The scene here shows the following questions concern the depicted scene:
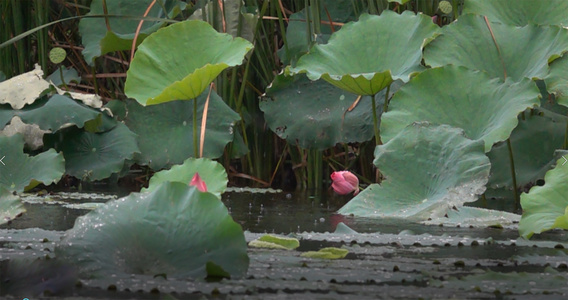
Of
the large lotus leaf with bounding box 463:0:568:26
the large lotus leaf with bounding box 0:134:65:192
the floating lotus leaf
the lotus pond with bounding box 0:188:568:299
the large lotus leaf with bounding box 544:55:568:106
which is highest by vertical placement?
the large lotus leaf with bounding box 463:0:568:26

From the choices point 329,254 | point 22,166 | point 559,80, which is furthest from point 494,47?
point 22,166

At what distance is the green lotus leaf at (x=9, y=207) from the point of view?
71.9 inches

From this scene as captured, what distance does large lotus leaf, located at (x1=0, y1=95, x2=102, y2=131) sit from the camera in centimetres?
310

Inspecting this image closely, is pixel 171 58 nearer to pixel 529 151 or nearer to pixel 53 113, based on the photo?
pixel 53 113

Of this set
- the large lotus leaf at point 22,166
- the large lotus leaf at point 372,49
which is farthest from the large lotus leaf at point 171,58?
the large lotus leaf at point 22,166

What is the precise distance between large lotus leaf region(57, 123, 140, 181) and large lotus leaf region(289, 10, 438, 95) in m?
0.80

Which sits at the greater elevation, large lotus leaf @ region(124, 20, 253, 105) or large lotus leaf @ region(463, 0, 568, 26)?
large lotus leaf @ region(463, 0, 568, 26)

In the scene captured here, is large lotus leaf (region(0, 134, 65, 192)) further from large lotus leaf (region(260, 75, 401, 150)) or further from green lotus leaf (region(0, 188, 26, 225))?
green lotus leaf (region(0, 188, 26, 225))

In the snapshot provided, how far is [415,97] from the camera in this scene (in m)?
2.45

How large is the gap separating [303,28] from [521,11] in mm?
994

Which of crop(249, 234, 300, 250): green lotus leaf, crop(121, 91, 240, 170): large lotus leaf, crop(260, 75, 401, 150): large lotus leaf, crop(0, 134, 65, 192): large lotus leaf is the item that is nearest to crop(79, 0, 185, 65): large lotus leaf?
crop(121, 91, 240, 170): large lotus leaf

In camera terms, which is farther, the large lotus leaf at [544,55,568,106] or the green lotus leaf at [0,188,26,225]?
the large lotus leaf at [544,55,568,106]

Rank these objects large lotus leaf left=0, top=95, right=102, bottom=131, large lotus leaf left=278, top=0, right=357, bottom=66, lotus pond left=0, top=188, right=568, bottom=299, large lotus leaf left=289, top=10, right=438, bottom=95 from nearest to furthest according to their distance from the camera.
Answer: lotus pond left=0, top=188, right=568, bottom=299
large lotus leaf left=289, top=10, right=438, bottom=95
large lotus leaf left=0, top=95, right=102, bottom=131
large lotus leaf left=278, top=0, right=357, bottom=66

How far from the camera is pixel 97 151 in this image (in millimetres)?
3277
